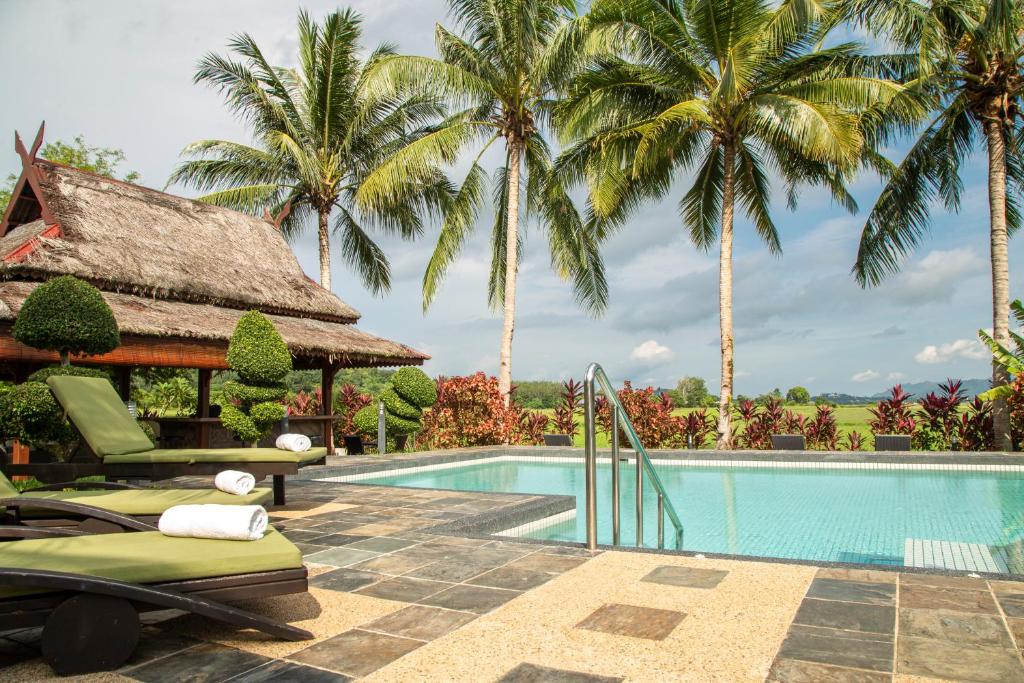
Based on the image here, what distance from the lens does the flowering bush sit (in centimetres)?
1422

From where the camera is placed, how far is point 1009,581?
3.27 m

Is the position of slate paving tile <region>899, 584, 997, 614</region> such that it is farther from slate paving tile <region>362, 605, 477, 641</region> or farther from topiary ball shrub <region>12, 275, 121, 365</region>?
topiary ball shrub <region>12, 275, 121, 365</region>

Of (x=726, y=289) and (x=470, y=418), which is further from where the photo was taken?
(x=470, y=418)

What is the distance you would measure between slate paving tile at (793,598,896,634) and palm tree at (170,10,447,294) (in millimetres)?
15879

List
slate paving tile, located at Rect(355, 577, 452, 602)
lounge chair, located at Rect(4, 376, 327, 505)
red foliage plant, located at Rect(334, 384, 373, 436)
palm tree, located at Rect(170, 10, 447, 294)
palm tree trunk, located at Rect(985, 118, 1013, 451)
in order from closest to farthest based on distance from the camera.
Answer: slate paving tile, located at Rect(355, 577, 452, 602) → lounge chair, located at Rect(4, 376, 327, 505) → palm tree trunk, located at Rect(985, 118, 1013, 451) → red foliage plant, located at Rect(334, 384, 373, 436) → palm tree, located at Rect(170, 10, 447, 294)

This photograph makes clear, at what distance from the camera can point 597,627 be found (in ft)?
8.99

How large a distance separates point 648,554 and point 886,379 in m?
10.8

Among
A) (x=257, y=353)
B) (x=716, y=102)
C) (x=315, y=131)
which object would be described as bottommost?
(x=257, y=353)

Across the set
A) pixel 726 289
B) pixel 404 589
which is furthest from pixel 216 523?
pixel 726 289

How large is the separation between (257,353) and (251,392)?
1.73 feet

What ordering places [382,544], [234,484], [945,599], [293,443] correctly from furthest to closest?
[293,443] < [382,544] < [234,484] < [945,599]

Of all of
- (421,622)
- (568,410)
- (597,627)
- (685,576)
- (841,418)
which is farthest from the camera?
(841,418)

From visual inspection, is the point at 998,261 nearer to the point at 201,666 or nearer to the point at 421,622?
the point at 421,622

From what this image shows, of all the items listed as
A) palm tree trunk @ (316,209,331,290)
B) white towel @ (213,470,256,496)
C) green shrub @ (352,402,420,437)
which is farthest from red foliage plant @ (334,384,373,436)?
white towel @ (213,470,256,496)
